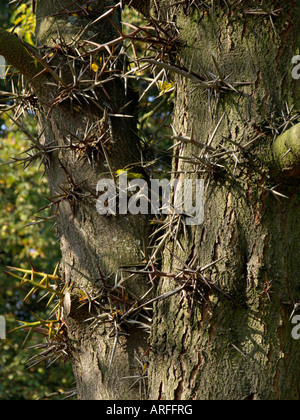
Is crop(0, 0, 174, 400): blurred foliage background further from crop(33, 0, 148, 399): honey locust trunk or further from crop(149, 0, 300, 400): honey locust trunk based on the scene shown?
crop(149, 0, 300, 400): honey locust trunk

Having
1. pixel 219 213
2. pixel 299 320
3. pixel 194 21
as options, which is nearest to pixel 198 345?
pixel 299 320

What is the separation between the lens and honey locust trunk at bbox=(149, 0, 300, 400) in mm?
1476

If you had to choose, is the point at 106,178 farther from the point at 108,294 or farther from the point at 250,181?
the point at 250,181

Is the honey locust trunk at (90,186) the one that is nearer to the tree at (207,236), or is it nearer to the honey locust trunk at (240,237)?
the tree at (207,236)

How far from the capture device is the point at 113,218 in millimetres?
1940

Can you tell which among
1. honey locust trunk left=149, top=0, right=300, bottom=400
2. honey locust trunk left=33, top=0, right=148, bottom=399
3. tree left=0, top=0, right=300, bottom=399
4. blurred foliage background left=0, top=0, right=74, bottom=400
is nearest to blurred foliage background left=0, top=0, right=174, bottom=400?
blurred foliage background left=0, top=0, right=74, bottom=400

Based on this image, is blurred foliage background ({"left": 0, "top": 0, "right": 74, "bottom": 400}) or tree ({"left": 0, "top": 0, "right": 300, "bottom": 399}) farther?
blurred foliage background ({"left": 0, "top": 0, "right": 74, "bottom": 400})

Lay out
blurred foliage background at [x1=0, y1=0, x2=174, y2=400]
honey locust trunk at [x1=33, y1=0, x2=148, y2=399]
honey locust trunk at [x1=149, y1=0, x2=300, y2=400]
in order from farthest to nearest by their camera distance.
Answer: blurred foliage background at [x1=0, y1=0, x2=174, y2=400] → honey locust trunk at [x1=33, y1=0, x2=148, y2=399] → honey locust trunk at [x1=149, y1=0, x2=300, y2=400]

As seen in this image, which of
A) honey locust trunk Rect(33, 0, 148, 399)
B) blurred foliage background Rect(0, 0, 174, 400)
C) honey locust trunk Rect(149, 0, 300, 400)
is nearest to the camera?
honey locust trunk Rect(149, 0, 300, 400)

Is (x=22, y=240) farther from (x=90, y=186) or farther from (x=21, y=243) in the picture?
(x=90, y=186)

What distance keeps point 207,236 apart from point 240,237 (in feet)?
0.36

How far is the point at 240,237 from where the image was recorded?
1.52 metres

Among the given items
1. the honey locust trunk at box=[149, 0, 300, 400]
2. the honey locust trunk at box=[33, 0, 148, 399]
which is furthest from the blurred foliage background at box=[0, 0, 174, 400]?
the honey locust trunk at box=[149, 0, 300, 400]

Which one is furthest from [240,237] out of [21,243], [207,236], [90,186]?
[21,243]
